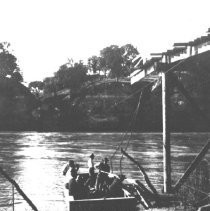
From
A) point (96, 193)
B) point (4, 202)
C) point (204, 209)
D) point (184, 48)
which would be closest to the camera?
point (204, 209)

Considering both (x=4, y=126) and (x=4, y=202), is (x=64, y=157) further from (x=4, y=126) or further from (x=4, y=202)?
(x=4, y=126)

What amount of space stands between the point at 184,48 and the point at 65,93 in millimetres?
106652

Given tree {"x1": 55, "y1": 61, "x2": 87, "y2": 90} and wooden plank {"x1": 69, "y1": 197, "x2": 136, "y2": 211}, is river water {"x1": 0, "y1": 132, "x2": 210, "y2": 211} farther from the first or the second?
tree {"x1": 55, "y1": 61, "x2": 87, "y2": 90}

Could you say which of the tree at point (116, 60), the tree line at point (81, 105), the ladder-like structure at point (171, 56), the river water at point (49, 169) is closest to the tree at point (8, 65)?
the tree line at point (81, 105)

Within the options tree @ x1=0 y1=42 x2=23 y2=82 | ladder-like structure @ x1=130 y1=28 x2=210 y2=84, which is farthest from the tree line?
ladder-like structure @ x1=130 y1=28 x2=210 y2=84

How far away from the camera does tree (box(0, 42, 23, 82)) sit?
127562 mm

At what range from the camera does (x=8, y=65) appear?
129000mm

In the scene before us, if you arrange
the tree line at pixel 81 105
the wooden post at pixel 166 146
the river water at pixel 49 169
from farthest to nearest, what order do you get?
the tree line at pixel 81 105, the river water at pixel 49 169, the wooden post at pixel 166 146

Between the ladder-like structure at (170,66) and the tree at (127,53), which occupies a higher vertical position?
the tree at (127,53)

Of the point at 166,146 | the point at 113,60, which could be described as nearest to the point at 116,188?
the point at 166,146

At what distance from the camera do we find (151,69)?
15977 mm

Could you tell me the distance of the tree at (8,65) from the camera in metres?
128

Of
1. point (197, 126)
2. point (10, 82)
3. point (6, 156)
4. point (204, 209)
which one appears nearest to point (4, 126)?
point (10, 82)

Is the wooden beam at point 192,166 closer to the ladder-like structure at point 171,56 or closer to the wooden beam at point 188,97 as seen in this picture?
the wooden beam at point 188,97
